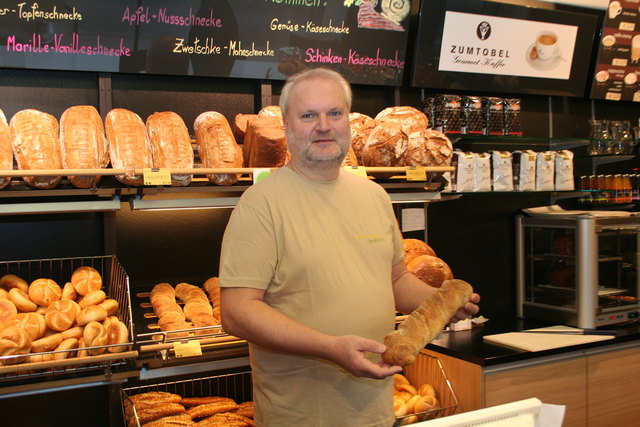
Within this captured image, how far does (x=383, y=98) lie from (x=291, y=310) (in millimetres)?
1901

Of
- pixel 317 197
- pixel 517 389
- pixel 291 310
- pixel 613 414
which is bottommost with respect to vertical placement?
pixel 613 414

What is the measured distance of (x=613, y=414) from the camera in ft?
9.67

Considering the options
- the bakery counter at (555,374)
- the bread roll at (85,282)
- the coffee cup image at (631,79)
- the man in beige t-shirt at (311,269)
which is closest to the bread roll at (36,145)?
the bread roll at (85,282)

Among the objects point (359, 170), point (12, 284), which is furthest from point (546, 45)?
point (12, 284)

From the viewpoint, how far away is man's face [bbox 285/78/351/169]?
1.67 m

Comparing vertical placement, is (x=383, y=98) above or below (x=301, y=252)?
above

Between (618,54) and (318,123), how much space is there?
2943 millimetres

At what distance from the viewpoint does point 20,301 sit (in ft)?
6.87

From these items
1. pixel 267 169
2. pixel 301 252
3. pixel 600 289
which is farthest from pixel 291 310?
pixel 600 289

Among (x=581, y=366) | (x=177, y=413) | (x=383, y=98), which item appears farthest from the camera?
(x=383, y=98)

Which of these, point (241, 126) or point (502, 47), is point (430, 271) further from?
point (502, 47)

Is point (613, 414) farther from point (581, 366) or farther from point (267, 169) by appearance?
point (267, 169)

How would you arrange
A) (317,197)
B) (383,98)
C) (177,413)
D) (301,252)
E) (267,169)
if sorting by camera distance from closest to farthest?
(301,252), (317,197), (267,169), (177,413), (383,98)

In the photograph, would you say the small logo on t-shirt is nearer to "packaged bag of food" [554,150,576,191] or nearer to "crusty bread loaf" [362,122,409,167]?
"crusty bread loaf" [362,122,409,167]
